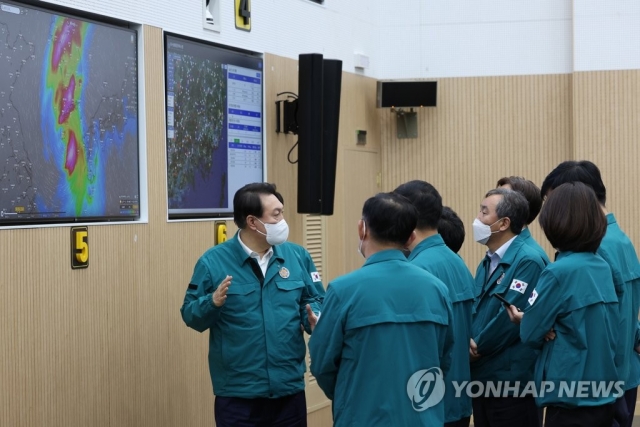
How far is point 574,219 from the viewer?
3.62 meters

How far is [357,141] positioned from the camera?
7.65m

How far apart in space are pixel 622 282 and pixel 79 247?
256cm

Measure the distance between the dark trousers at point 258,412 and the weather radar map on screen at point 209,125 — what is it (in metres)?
1.60

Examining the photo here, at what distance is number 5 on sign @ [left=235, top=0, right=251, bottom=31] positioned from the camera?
6.05 metres

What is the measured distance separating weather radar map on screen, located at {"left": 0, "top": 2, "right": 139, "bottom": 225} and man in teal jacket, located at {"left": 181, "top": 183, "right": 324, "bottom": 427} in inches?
37.0

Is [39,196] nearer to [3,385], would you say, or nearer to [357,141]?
[3,385]

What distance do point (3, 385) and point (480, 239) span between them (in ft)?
7.47

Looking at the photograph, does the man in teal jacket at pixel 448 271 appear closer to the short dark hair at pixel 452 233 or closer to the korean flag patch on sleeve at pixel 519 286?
the korean flag patch on sleeve at pixel 519 286

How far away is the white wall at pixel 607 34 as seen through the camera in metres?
7.57

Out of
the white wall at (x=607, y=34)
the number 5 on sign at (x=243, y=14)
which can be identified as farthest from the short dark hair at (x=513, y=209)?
the white wall at (x=607, y=34)

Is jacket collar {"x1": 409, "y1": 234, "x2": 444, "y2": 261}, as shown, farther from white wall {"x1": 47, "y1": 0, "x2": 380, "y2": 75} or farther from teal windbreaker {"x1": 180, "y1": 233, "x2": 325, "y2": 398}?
white wall {"x1": 47, "y1": 0, "x2": 380, "y2": 75}

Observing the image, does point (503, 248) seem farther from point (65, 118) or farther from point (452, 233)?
point (65, 118)

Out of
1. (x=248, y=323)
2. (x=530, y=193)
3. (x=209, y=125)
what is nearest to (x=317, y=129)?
(x=209, y=125)

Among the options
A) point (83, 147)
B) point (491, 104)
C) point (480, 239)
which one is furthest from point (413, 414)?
point (491, 104)
